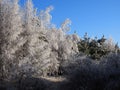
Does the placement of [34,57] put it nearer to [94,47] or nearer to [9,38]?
[9,38]

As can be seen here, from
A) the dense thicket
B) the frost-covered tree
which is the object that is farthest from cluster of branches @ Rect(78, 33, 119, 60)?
the frost-covered tree

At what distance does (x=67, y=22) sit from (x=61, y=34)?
2.17 meters

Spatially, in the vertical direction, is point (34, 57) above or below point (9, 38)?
below

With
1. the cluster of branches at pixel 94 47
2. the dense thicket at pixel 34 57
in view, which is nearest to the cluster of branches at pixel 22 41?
the dense thicket at pixel 34 57

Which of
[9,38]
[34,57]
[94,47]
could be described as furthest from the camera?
[94,47]

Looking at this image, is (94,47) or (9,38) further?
(94,47)

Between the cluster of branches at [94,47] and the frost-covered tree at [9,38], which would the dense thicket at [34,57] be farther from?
the cluster of branches at [94,47]

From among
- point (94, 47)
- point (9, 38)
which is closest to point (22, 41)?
point (9, 38)

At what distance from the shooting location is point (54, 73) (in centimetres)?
3184

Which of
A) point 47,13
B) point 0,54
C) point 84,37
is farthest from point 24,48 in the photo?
point 84,37

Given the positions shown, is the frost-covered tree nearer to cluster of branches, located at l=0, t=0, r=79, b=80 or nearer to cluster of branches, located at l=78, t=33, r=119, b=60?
cluster of branches, located at l=0, t=0, r=79, b=80

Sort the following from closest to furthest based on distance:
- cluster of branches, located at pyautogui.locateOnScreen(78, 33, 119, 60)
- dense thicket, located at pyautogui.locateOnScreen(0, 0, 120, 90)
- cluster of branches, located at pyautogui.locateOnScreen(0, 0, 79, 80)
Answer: dense thicket, located at pyautogui.locateOnScreen(0, 0, 120, 90) < cluster of branches, located at pyautogui.locateOnScreen(0, 0, 79, 80) < cluster of branches, located at pyautogui.locateOnScreen(78, 33, 119, 60)

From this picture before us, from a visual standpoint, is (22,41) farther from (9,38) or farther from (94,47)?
(94,47)

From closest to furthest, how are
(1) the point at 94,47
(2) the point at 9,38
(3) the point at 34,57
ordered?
(2) the point at 9,38 → (3) the point at 34,57 → (1) the point at 94,47
